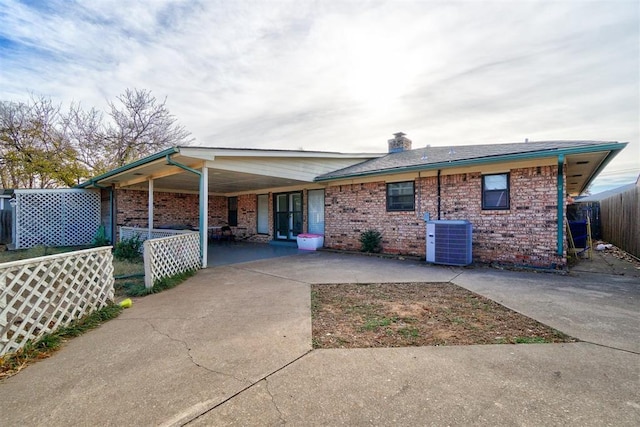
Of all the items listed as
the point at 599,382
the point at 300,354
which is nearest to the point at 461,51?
the point at 599,382

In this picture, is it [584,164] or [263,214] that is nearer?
[584,164]

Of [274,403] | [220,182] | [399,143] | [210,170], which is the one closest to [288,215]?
[220,182]

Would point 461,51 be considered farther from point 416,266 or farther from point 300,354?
point 300,354

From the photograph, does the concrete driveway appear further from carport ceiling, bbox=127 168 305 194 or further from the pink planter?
the pink planter

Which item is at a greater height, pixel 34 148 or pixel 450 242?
pixel 34 148

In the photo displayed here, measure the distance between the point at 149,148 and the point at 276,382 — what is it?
69.2 feet

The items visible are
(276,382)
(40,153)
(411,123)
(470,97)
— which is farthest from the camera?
(40,153)

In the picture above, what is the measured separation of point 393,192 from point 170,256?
6.38 m

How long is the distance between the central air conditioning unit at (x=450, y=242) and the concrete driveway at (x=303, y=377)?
2796 mm

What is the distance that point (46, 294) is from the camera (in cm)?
343

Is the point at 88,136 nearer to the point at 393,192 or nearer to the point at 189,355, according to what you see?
the point at 393,192

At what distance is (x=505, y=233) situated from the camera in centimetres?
702

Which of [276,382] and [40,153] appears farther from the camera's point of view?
[40,153]

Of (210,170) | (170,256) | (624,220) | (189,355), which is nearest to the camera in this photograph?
(189,355)
